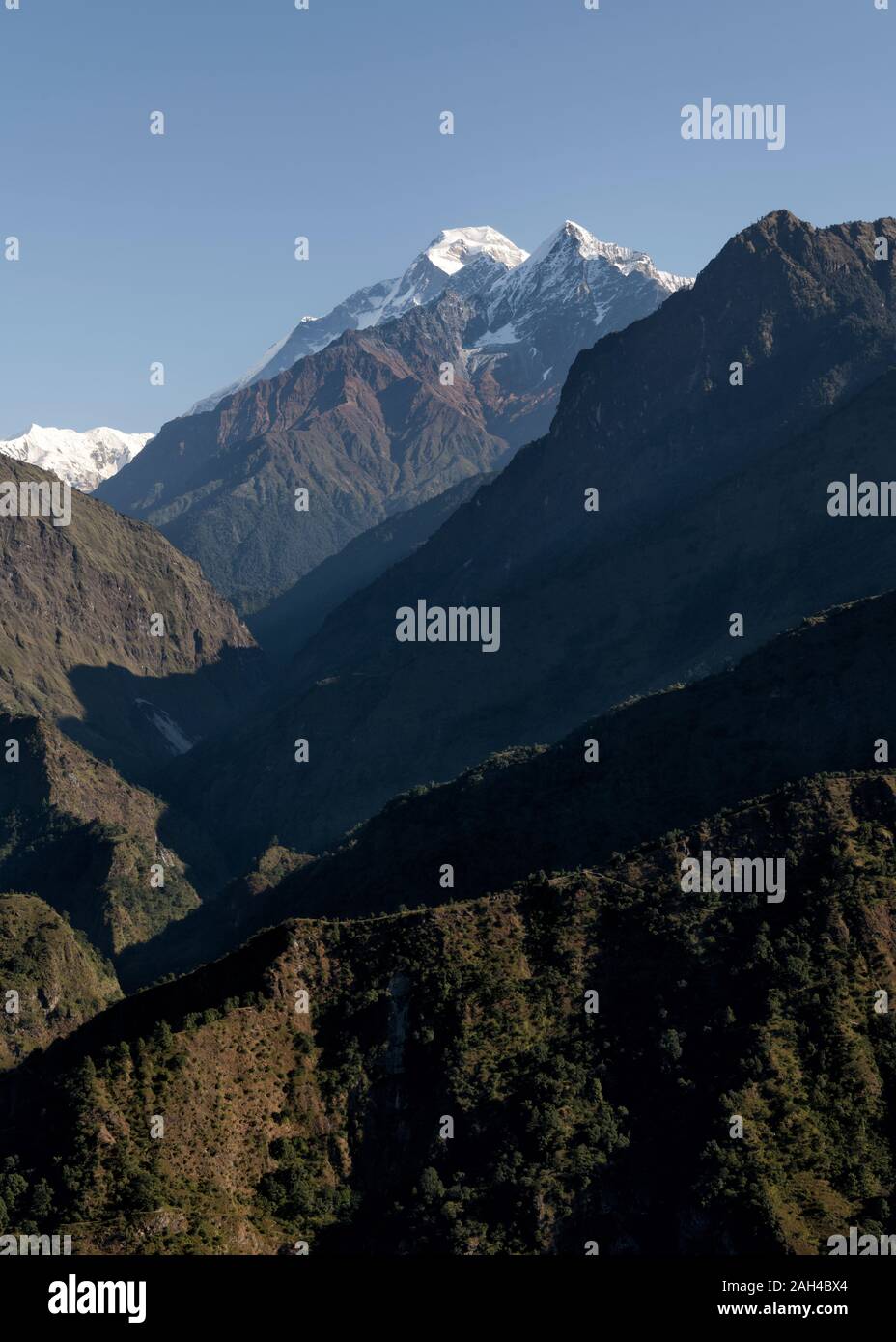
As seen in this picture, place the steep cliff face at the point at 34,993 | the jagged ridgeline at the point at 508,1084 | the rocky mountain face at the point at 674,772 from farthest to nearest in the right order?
the steep cliff face at the point at 34,993
the rocky mountain face at the point at 674,772
the jagged ridgeline at the point at 508,1084

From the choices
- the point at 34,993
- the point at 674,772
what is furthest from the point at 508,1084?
the point at 34,993

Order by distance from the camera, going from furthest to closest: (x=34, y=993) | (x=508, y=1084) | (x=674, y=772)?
(x=34, y=993) → (x=674, y=772) → (x=508, y=1084)

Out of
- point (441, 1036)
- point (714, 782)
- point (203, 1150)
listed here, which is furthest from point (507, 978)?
point (714, 782)

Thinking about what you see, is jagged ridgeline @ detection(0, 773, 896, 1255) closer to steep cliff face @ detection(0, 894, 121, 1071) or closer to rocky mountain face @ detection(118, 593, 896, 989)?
rocky mountain face @ detection(118, 593, 896, 989)

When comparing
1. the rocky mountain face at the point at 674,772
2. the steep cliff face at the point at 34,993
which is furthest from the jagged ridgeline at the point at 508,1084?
the steep cliff face at the point at 34,993

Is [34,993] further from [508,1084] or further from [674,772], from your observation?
[508,1084]

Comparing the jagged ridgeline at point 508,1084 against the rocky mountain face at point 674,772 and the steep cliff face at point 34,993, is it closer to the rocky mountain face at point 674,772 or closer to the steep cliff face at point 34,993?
the rocky mountain face at point 674,772

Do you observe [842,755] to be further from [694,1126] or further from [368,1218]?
[368,1218]

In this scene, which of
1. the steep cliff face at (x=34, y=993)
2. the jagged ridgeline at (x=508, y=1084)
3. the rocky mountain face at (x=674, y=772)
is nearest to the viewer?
the jagged ridgeline at (x=508, y=1084)
